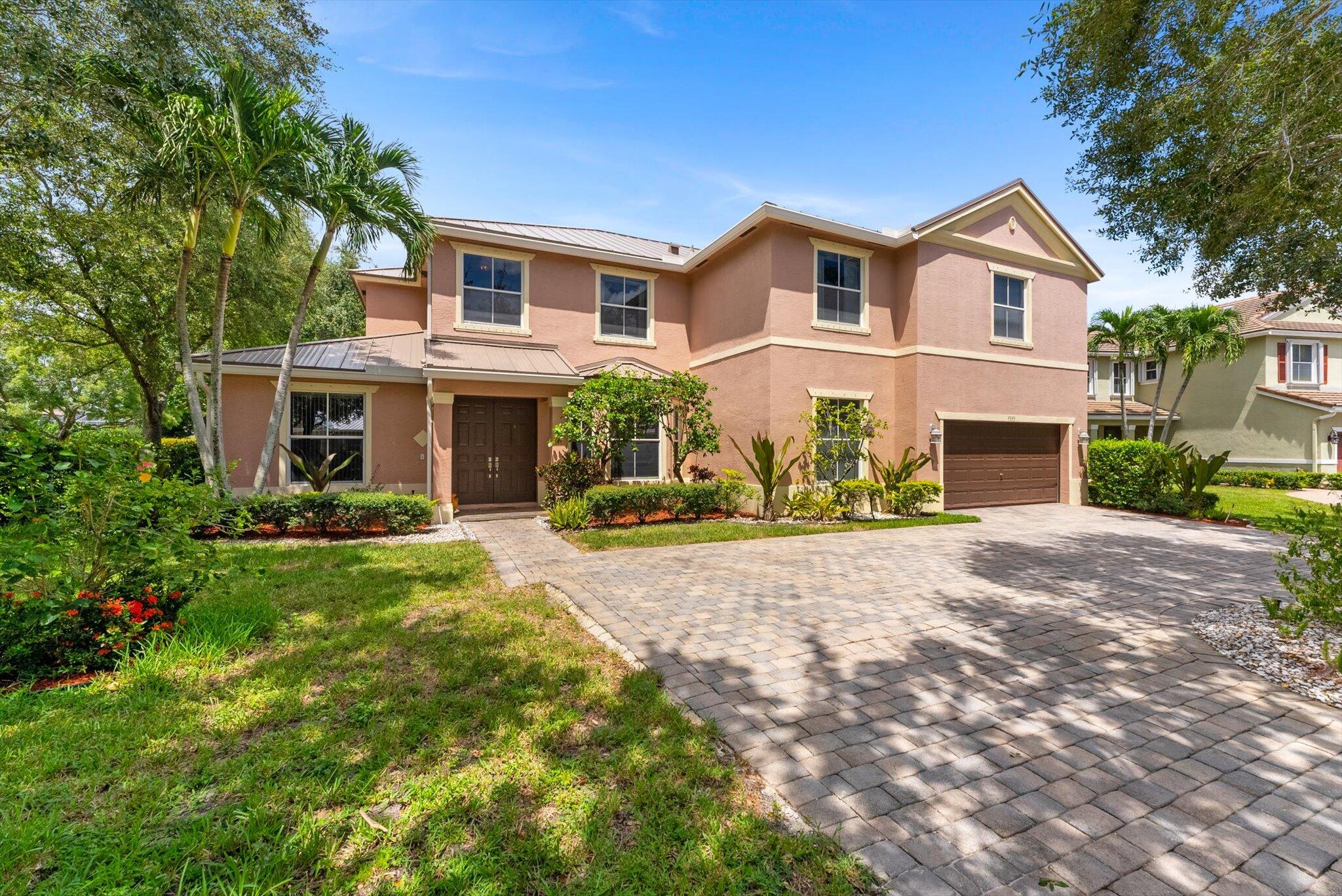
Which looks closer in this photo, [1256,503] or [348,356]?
[348,356]

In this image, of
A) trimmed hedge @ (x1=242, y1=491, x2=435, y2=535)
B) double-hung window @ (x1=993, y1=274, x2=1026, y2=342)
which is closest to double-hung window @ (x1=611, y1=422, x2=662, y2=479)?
trimmed hedge @ (x1=242, y1=491, x2=435, y2=535)

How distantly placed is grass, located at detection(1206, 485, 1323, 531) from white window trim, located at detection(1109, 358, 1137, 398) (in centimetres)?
735

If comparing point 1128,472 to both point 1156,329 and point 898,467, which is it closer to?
point 898,467

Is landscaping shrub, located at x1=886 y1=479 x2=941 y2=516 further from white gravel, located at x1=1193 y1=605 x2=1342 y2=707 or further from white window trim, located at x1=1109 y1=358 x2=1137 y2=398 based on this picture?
white window trim, located at x1=1109 y1=358 x2=1137 y2=398

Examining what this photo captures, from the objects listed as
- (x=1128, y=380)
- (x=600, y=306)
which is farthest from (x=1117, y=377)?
(x=600, y=306)

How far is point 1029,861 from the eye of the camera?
2.27 meters

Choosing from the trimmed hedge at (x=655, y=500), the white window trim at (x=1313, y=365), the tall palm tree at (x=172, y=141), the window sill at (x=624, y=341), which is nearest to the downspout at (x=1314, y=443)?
the white window trim at (x=1313, y=365)

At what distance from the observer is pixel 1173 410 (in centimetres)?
2083

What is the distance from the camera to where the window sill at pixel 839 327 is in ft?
40.1

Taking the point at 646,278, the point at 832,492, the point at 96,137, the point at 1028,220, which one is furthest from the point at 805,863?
the point at 1028,220

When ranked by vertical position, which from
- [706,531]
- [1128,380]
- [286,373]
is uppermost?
[1128,380]

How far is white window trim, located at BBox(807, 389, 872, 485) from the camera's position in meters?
12.2

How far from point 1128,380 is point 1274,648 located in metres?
27.4

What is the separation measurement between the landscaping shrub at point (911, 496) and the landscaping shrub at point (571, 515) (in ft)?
23.7
